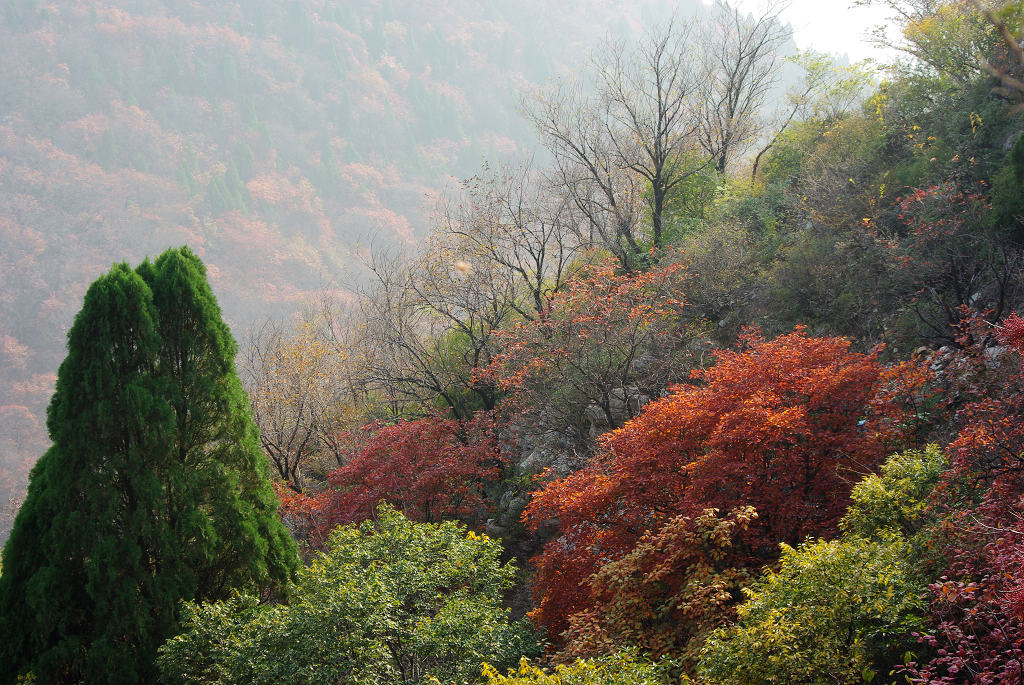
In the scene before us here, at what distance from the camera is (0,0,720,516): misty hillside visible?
57.7m

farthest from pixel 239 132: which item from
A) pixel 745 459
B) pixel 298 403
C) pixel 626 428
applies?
pixel 745 459

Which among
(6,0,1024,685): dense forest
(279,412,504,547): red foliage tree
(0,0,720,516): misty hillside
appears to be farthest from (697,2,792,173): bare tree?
(0,0,720,516): misty hillside

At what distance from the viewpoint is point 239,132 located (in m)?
71.9

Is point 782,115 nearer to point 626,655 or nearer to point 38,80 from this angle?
point 626,655

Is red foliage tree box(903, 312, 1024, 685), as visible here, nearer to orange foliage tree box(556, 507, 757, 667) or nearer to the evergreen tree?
orange foliage tree box(556, 507, 757, 667)

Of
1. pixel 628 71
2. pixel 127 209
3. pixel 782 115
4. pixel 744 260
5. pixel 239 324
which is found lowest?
pixel 744 260

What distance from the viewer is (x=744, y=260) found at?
1488 centimetres

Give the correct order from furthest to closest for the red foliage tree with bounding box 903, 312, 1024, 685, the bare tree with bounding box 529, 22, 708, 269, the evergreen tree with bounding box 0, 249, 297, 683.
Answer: the bare tree with bounding box 529, 22, 708, 269, the evergreen tree with bounding box 0, 249, 297, 683, the red foliage tree with bounding box 903, 312, 1024, 685

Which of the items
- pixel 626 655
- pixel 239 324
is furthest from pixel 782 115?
pixel 239 324

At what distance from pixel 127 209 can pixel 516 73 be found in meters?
43.1

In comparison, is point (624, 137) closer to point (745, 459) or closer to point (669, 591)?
point (745, 459)

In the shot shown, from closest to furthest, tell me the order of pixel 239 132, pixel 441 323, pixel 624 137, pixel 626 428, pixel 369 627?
pixel 369 627 → pixel 626 428 → pixel 624 137 → pixel 441 323 → pixel 239 132

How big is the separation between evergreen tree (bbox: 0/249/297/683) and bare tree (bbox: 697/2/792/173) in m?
16.0

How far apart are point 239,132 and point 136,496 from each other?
71801mm
